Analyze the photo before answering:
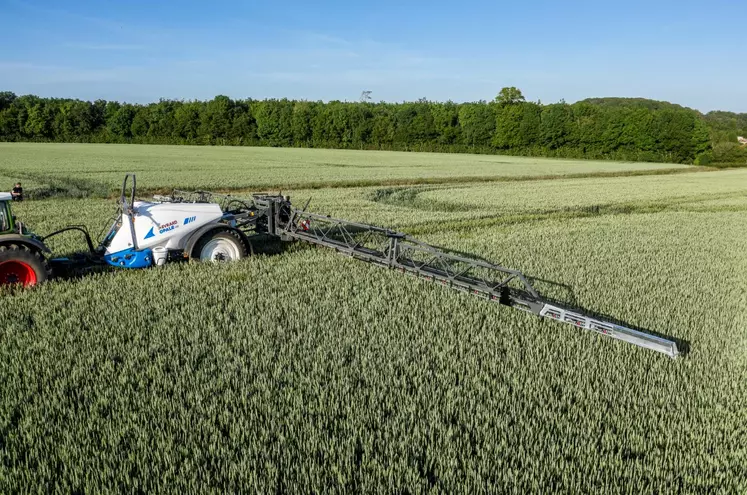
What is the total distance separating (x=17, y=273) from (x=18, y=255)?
418mm

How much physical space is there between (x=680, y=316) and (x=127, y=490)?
25.0 feet

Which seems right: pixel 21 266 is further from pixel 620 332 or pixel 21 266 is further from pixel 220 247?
pixel 620 332

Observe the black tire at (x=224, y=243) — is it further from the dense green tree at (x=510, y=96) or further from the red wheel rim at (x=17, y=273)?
the dense green tree at (x=510, y=96)

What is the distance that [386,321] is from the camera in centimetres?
731

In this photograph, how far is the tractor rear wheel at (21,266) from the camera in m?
7.77

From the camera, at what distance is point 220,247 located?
10.1 metres

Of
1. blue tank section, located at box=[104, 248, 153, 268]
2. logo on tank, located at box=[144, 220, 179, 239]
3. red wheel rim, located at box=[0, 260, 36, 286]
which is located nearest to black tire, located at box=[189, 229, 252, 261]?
logo on tank, located at box=[144, 220, 179, 239]

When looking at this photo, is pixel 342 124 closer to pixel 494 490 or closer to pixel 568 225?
pixel 568 225

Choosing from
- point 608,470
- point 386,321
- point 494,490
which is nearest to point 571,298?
point 386,321

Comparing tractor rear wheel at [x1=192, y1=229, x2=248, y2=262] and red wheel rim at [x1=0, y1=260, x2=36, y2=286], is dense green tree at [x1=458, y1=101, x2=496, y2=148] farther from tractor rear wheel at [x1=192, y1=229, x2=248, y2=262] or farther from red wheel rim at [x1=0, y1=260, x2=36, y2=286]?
red wheel rim at [x1=0, y1=260, x2=36, y2=286]

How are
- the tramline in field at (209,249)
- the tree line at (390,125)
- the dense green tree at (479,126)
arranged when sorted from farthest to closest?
the dense green tree at (479,126) < the tree line at (390,125) < the tramline in field at (209,249)

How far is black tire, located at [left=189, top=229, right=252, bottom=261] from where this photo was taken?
9711 millimetres

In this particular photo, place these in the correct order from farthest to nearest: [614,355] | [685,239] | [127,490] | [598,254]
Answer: [685,239], [598,254], [614,355], [127,490]

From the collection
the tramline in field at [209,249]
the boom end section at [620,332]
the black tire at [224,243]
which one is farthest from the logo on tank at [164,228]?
the boom end section at [620,332]
